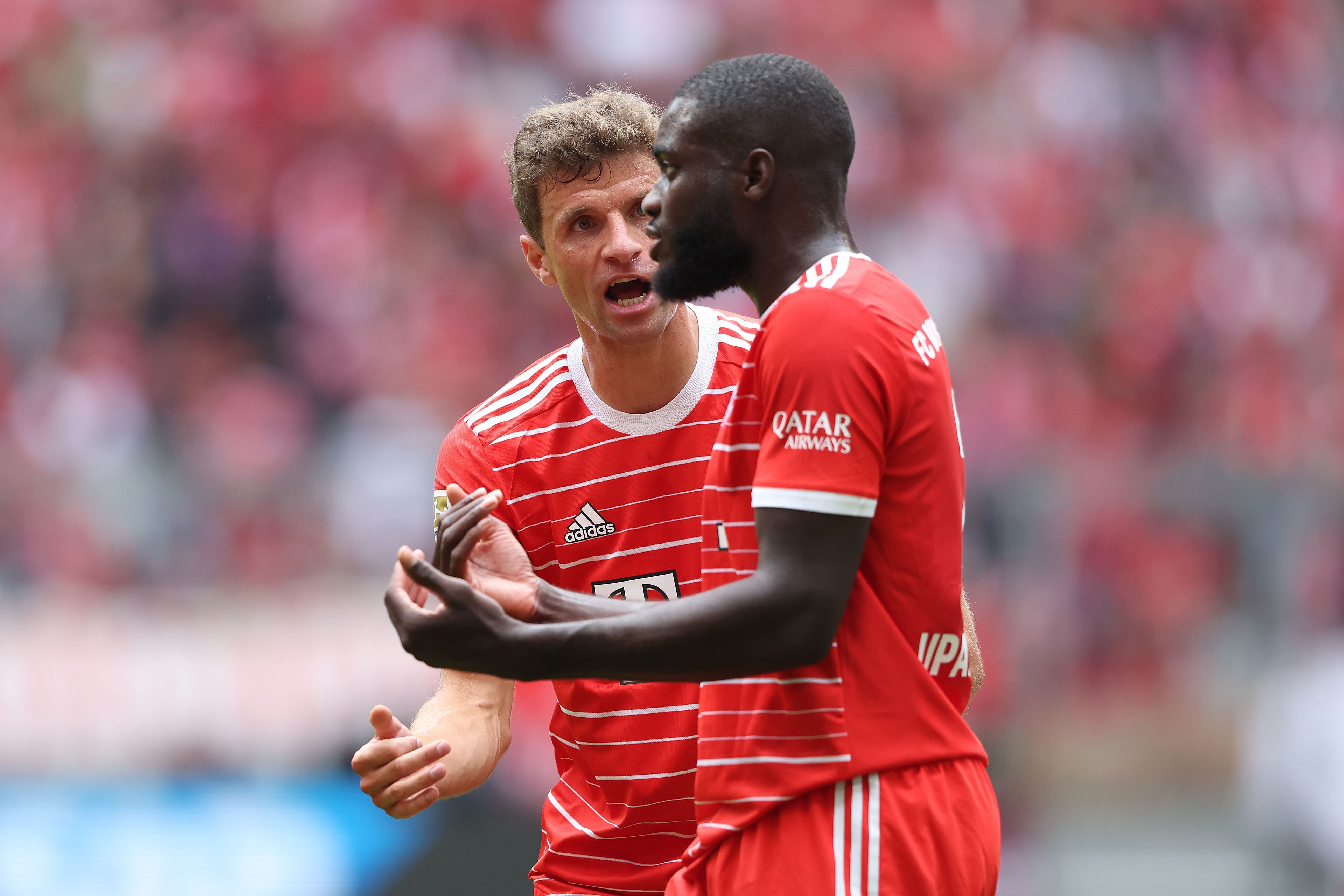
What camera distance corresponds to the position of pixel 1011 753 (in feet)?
27.7

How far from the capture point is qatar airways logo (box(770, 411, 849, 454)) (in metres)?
2.53

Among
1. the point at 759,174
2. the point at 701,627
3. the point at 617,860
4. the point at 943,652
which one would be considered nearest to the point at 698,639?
the point at 701,627

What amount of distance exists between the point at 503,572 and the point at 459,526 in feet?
0.59

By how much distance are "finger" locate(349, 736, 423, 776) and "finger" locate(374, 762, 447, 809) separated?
2.1 inches

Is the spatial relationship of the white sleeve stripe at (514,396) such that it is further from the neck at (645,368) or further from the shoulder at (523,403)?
the neck at (645,368)

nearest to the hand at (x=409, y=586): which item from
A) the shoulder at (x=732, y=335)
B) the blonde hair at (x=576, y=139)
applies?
the shoulder at (x=732, y=335)

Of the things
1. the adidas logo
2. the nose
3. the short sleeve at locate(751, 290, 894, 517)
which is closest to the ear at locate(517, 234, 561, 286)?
the adidas logo

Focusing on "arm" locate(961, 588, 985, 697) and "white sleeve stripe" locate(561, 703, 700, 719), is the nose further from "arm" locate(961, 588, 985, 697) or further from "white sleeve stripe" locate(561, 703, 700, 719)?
"white sleeve stripe" locate(561, 703, 700, 719)

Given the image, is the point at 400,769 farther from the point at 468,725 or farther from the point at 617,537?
the point at 617,537

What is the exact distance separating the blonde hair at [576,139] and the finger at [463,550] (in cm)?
122

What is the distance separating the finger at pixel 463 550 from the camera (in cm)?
281

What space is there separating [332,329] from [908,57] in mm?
4991

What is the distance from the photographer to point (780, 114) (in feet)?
9.09

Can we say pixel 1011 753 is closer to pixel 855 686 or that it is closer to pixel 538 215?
pixel 538 215
